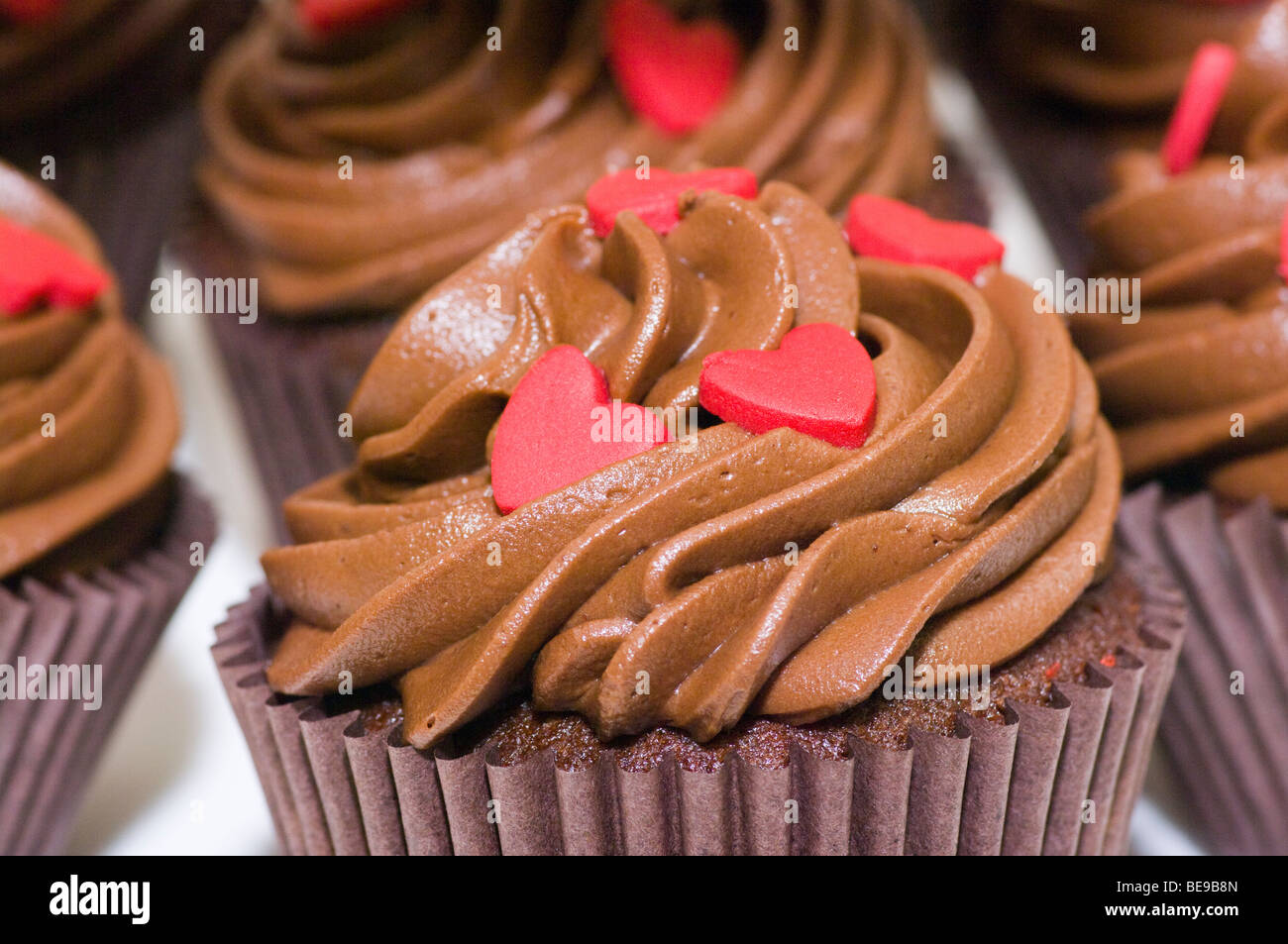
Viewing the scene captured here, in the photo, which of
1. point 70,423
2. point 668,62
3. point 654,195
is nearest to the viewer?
point 654,195

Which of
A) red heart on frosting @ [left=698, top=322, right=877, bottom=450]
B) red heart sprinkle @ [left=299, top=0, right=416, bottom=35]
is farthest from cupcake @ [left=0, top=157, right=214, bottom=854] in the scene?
red heart on frosting @ [left=698, top=322, right=877, bottom=450]

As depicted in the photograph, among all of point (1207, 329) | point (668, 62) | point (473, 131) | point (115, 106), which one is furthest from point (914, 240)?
point (115, 106)

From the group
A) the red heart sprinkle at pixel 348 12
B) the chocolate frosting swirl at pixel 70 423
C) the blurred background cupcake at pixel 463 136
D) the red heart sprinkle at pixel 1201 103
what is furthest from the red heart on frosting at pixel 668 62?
the chocolate frosting swirl at pixel 70 423

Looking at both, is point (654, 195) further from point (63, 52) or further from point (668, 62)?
point (63, 52)

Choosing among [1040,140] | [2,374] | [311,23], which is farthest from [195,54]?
[1040,140]

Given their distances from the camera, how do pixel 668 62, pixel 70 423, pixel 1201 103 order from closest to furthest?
1. pixel 70 423
2. pixel 1201 103
3. pixel 668 62
